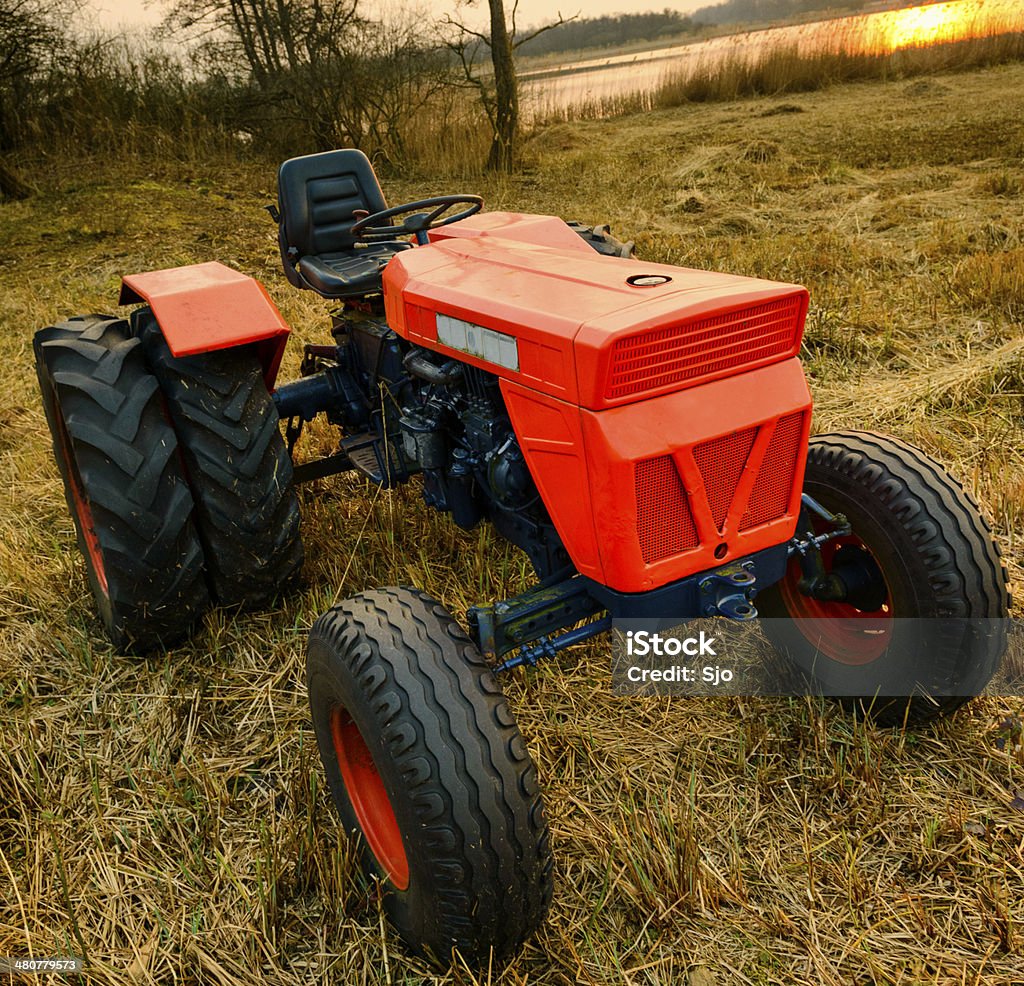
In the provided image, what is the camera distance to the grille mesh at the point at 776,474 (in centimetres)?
193

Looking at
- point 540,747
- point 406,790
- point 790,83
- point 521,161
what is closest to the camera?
point 406,790

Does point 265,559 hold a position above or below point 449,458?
below

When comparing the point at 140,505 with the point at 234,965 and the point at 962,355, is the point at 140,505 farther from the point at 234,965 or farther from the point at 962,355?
the point at 962,355

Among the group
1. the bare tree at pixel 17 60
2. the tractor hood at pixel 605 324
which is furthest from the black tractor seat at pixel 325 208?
the bare tree at pixel 17 60

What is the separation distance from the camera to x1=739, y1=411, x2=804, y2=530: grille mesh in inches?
76.0

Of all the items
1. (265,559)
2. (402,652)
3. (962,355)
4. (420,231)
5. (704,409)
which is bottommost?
(962,355)

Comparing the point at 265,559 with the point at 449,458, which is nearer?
the point at 449,458

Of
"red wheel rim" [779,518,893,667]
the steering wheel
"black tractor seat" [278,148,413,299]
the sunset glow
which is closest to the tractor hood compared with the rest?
A: the steering wheel

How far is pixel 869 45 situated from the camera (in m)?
14.9

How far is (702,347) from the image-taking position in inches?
70.3

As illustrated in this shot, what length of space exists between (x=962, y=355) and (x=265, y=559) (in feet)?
11.9

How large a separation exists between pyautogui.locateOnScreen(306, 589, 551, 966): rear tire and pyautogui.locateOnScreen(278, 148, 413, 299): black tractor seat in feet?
7.12

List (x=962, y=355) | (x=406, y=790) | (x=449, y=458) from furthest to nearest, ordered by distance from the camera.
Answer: (x=962, y=355) → (x=449, y=458) → (x=406, y=790)

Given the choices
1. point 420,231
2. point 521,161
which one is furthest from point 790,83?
point 420,231
